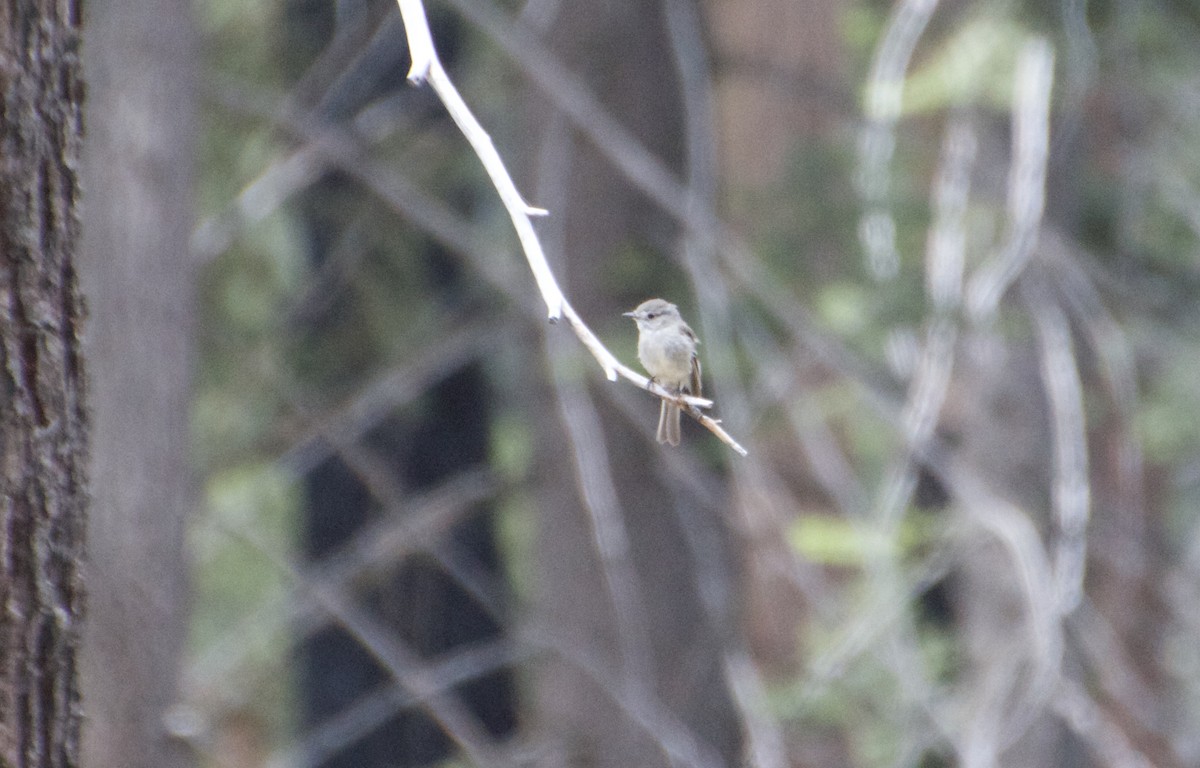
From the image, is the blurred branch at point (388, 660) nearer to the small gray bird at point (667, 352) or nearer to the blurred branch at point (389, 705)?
the blurred branch at point (389, 705)

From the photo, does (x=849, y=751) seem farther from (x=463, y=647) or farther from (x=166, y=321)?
(x=166, y=321)

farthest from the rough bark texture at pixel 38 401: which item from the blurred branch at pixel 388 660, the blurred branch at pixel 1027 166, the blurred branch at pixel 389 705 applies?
the blurred branch at pixel 389 705

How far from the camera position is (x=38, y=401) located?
2.57 m

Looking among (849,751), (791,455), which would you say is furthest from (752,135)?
(849,751)

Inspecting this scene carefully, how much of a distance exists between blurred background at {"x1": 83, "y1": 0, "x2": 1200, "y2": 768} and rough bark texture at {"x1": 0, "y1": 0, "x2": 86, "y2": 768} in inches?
120

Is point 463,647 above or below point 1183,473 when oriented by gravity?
above

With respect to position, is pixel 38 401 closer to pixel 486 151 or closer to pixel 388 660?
pixel 486 151

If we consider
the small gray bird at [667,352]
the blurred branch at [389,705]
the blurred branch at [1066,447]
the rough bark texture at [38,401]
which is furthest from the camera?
the blurred branch at [389,705]

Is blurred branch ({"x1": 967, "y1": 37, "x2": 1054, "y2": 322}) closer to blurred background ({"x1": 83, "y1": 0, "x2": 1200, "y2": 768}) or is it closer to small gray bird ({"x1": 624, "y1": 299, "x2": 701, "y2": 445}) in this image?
blurred background ({"x1": 83, "y1": 0, "x2": 1200, "y2": 768})

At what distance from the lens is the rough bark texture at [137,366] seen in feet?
18.3

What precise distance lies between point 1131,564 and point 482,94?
437 cm

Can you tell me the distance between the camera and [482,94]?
9258 mm

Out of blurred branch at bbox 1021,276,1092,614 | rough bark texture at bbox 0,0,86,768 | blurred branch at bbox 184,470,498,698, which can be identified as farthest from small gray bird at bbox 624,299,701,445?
blurred branch at bbox 184,470,498,698

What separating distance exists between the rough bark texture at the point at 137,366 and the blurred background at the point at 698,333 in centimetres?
1
